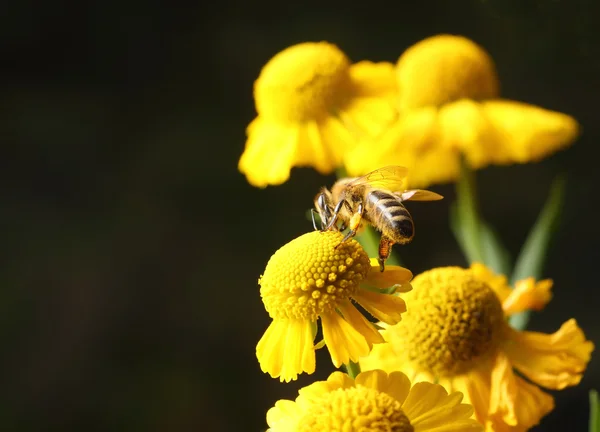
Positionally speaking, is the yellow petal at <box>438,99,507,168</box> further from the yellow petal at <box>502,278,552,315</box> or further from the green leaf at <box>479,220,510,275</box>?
the yellow petal at <box>502,278,552,315</box>

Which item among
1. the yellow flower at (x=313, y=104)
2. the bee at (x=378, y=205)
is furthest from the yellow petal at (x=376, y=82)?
the bee at (x=378, y=205)

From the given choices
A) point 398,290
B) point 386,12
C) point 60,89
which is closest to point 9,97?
point 60,89

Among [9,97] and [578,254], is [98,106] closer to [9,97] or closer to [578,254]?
[9,97]

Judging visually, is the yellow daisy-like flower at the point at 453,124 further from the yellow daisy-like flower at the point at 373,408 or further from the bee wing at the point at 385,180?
the yellow daisy-like flower at the point at 373,408

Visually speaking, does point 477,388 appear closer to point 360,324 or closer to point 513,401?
point 513,401

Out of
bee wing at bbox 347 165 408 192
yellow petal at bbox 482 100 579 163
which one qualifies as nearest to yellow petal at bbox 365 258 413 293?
bee wing at bbox 347 165 408 192

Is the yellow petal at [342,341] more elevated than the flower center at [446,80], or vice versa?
the flower center at [446,80]

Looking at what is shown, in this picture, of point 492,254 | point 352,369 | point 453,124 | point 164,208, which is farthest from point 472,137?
point 164,208
